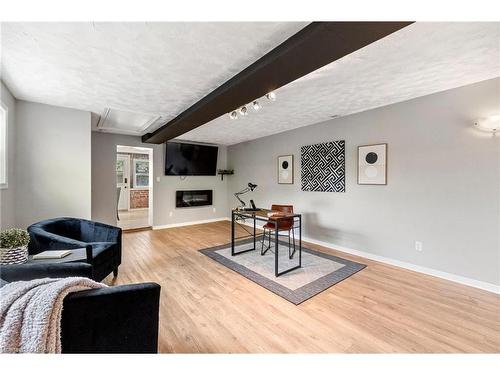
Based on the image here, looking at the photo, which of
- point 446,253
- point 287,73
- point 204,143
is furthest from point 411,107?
point 204,143

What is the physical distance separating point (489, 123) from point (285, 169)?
9.98ft

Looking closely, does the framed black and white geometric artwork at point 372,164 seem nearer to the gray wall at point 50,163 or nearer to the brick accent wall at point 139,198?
the gray wall at point 50,163

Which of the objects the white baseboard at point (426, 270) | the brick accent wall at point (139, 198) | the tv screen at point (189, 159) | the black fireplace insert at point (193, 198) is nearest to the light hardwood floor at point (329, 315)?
the white baseboard at point (426, 270)

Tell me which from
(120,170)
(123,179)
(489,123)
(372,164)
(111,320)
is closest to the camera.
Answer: (111,320)

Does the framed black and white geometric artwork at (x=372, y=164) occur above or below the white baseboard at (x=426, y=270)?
above

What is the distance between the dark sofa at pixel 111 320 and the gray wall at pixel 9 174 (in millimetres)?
2601

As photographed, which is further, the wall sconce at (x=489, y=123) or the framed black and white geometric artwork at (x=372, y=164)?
the framed black and white geometric artwork at (x=372, y=164)

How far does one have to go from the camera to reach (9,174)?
2.63 metres

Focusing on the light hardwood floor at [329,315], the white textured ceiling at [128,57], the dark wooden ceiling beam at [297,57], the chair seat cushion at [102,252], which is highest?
the white textured ceiling at [128,57]

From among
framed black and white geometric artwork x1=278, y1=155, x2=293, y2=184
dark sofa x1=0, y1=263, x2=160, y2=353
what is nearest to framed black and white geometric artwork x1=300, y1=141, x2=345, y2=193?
framed black and white geometric artwork x1=278, y1=155, x2=293, y2=184

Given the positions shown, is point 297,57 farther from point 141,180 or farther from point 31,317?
point 141,180

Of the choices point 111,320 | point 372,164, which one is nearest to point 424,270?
point 372,164

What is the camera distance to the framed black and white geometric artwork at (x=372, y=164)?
10.4 ft
